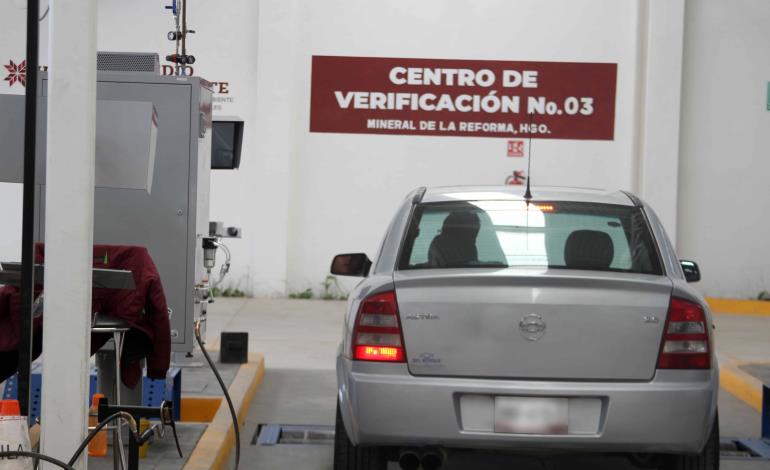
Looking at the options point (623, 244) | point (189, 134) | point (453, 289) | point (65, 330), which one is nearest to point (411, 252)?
point (453, 289)

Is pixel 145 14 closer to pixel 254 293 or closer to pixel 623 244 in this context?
pixel 254 293

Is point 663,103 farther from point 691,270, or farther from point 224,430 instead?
point 224,430

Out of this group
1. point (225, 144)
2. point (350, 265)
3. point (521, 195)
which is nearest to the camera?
point (521, 195)

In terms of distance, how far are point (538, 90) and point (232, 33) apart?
13.5 ft

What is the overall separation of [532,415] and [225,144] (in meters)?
5.04

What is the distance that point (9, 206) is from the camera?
1570 centimetres

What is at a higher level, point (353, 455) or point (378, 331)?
point (378, 331)

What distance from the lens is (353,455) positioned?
→ 536cm

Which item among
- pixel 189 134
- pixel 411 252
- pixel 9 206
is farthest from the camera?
pixel 9 206

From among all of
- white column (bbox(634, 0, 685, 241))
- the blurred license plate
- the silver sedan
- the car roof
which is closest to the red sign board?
white column (bbox(634, 0, 685, 241))

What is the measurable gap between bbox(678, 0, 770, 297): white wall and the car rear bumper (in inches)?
452

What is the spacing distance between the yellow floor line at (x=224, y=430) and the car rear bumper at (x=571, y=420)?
51.5 inches

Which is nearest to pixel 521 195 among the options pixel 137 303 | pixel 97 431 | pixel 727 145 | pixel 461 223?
pixel 461 223

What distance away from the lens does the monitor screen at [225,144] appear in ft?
30.1
